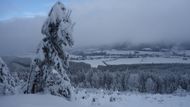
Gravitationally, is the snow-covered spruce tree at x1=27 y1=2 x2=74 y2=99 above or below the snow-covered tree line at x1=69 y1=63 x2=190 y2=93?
above

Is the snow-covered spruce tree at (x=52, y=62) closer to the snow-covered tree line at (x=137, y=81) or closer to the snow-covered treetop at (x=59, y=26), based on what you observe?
the snow-covered treetop at (x=59, y=26)

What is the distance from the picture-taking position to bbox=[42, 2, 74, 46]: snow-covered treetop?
1012 centimetres

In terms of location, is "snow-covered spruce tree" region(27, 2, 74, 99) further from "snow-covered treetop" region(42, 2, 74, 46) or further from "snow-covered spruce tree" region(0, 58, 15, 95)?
"snow-covered spruce tree" region(0, 58, 15, 95)

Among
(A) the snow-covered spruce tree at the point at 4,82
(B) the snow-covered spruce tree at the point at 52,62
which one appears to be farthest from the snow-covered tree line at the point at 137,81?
(A) the snow-covered spruce tree at the point at 4,82

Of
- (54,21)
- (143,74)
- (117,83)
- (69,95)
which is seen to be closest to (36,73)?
(69,95)

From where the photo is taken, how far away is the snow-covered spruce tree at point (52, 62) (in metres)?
10.3

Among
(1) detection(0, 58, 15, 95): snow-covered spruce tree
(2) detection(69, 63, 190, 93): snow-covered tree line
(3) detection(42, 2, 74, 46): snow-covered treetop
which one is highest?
(3) detection(42, 2, 74, 46): snow-covered treetop

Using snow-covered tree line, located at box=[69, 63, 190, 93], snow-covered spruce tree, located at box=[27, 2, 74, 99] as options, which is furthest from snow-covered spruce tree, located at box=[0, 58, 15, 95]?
snow-covered tree line, located at box=[69, 63, 190, 93]

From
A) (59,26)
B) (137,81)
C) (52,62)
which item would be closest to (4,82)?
(52,62)

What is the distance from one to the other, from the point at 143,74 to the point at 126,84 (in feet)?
23.4

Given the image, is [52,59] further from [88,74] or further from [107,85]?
[88,74]

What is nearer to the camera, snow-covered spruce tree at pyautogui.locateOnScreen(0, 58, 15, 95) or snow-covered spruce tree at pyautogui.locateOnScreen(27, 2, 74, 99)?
snow-covered spruce tree at pyautogui.locateOnScreen(0, 58, 15, 95)

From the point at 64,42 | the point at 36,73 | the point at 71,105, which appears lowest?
the point at 71,105

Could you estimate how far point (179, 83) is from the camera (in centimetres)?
6938
